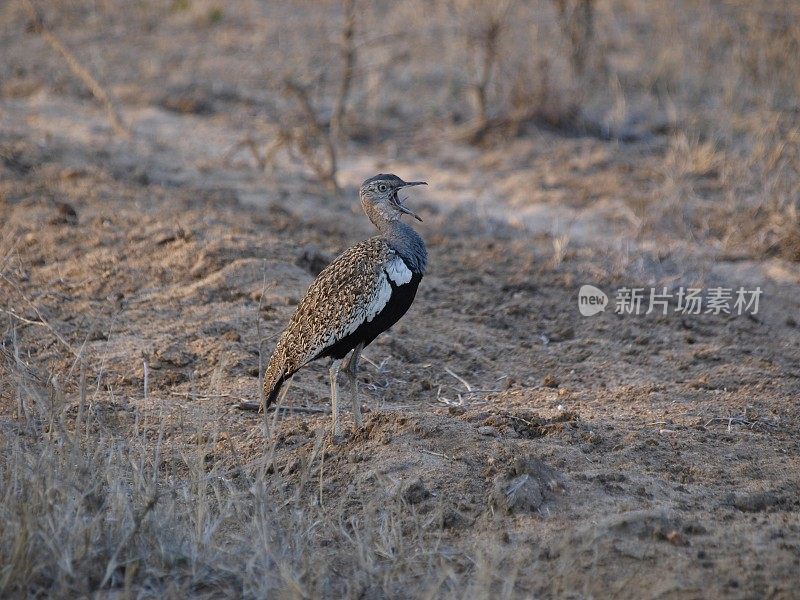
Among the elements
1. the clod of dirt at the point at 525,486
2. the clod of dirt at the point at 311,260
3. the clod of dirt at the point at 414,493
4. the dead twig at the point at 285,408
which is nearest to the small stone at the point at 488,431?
the clod of dirt at the point at 525,486

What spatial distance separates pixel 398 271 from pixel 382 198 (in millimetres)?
521

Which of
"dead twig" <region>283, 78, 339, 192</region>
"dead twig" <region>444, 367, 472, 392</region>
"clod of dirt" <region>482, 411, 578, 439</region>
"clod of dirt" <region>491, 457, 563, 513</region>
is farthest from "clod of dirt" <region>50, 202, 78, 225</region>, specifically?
"clod of dirt" <region>491, 457, 563, 513</region>

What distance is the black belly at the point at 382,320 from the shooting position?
4766mm

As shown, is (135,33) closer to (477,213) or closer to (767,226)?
(477,213)

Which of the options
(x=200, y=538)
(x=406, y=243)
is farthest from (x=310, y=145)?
(x=200, y=538)

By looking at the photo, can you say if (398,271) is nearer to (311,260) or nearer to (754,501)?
(754,501)

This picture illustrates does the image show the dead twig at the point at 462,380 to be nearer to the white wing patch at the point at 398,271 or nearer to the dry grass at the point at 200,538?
the white wing patch at the point at 398,271

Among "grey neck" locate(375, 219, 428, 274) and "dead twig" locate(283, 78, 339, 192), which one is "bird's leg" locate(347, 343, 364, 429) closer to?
"grey neck" locate(375, 219, 428, 274)

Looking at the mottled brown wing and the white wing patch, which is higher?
the white wing patch

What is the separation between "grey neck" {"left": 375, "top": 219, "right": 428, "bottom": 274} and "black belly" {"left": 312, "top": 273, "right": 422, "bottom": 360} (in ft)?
0.26

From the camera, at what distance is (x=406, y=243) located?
4.96m

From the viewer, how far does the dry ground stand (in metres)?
3.69

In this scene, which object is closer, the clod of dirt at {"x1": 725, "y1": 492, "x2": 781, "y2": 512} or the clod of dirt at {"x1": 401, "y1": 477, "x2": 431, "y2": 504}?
the clod of dirt at {"x1": 725, "y1": 492, "x2": 781, "y2": 512}

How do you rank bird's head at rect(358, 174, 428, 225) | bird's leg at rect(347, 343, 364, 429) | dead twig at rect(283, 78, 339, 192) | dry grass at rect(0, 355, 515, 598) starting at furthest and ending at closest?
dead twig at rect(283, 78, 339, 192) < bird's head at rect(358, 174, 428, 225) < bird's leg at rect(347, 343, 364, 429) < dry grass at rect(0, 355, 515, 598)
